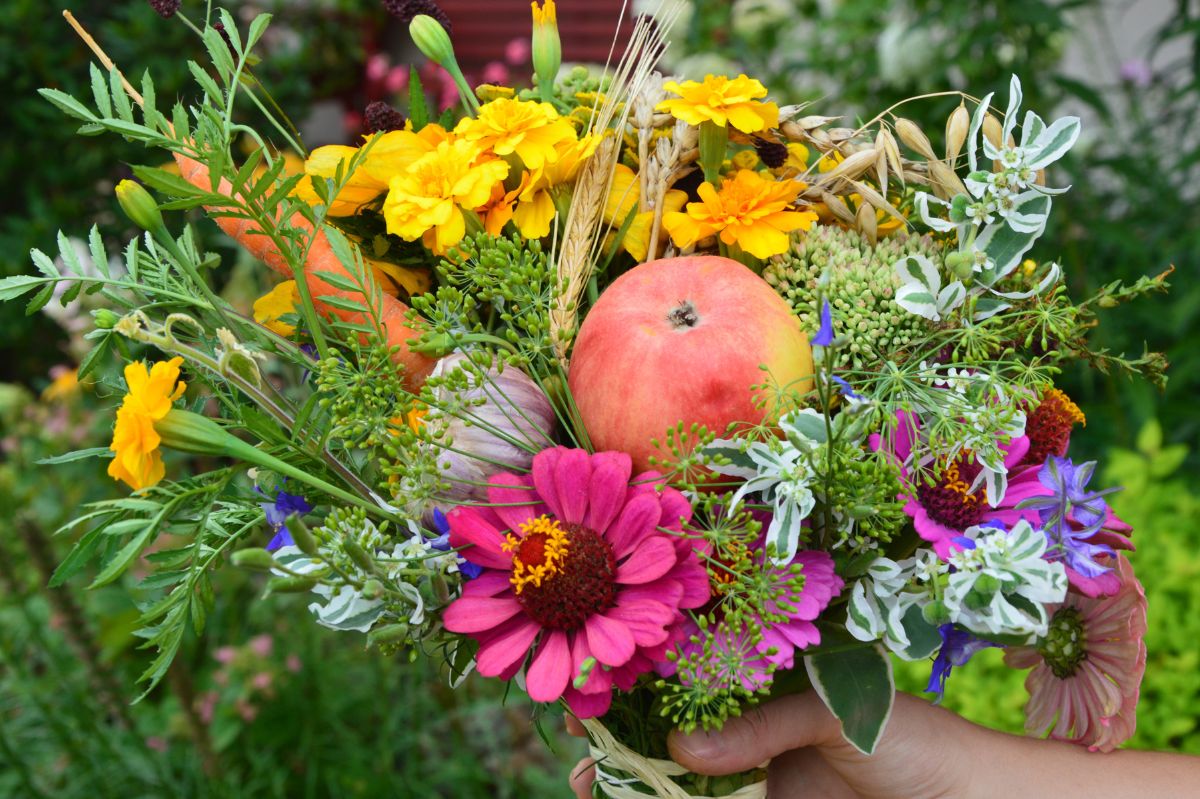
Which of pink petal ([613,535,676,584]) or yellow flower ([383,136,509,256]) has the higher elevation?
yellow flower ([383,136,509,256])

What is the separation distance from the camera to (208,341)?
0.97 meters

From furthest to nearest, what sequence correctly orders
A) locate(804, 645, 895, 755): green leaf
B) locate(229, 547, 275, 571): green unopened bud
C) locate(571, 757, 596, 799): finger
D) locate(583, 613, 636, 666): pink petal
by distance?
locate(571, 757, 596, 799): finger → locate(804, 645, 895, 755): green leaf → locate(583, 613, 636, 666): pink petal → locate(229, 547, 275, 571): green unopened bud

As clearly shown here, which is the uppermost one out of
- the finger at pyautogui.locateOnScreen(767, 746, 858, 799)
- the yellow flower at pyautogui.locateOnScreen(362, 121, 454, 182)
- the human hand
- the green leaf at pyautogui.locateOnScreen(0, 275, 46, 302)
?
Answer: the yellow flower at pyautogui.locateOnScreen(362, 121, 454, 182)

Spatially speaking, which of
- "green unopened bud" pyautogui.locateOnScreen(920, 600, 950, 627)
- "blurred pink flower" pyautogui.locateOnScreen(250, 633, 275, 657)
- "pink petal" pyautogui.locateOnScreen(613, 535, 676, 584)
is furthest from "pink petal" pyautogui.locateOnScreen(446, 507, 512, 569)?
"blurred pink flower" pyautogui.locateOnScreen(250, 633, 275, 657)

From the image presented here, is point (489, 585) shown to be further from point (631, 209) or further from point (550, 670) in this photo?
point (631, 209)

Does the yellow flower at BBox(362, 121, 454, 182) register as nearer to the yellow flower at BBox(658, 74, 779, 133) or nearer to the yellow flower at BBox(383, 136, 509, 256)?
the yellow flower at BBox(383, 136, 509, 256)

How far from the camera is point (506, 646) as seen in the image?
884 millimetres

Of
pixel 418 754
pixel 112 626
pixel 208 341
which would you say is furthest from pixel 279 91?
pixel 208 341

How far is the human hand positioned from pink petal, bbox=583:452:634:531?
0.26 m

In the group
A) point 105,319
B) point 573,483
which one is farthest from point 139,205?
point 573,483

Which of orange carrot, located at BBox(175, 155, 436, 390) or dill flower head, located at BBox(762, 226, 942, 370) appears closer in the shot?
dill flower head, located at BBox(762, 226, 942, 370)

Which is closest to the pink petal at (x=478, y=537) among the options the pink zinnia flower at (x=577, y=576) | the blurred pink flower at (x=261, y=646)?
the pink zinnia flower at (x=577, y=576)

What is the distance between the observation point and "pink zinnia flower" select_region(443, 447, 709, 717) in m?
0.86

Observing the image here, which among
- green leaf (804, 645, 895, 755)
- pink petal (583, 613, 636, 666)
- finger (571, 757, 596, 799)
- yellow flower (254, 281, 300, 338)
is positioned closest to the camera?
pink petal (583, 613, 636, 666)
